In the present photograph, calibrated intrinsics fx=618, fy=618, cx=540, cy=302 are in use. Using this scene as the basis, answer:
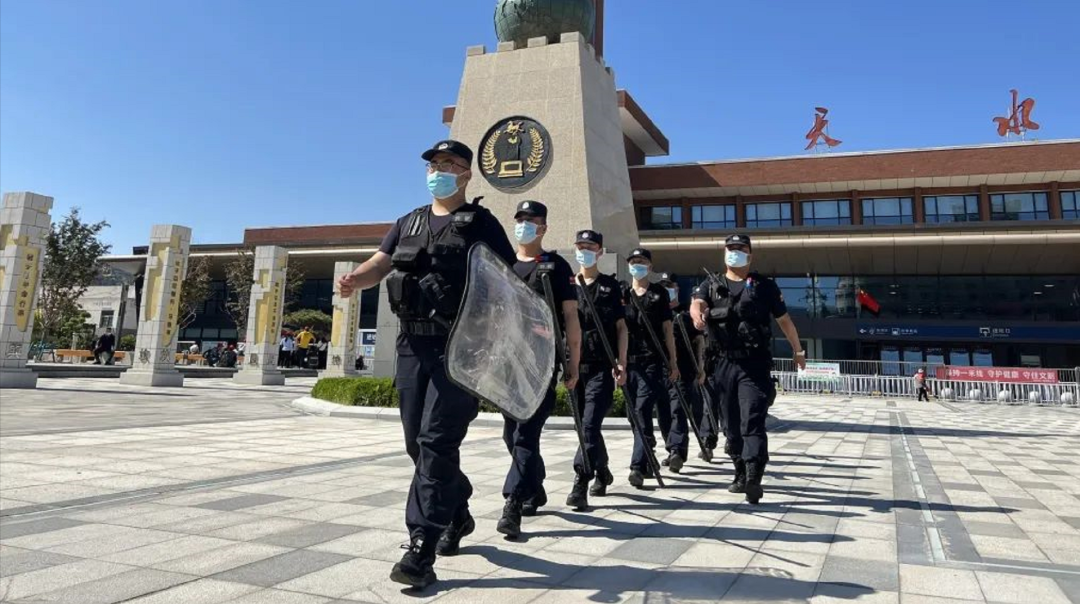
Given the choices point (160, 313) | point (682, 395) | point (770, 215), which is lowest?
point (682, 395)

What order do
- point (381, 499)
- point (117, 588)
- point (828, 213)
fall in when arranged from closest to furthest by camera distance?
point (117, 588) → point (381, 499) → point (828, 213)

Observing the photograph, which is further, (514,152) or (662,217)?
(662,217)

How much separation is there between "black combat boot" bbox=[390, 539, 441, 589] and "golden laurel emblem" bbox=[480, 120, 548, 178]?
35.0 ft

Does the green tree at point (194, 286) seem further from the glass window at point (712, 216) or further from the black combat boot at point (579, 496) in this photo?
the black combat boot at point (579, 496)

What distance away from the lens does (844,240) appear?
30.0 meters

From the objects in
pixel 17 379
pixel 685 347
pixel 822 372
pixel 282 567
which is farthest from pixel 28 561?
pixel 822 372

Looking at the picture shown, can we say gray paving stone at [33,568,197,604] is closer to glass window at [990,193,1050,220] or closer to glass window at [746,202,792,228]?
glass window at [746,202,792,228]

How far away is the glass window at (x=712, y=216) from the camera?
36500 millimetres

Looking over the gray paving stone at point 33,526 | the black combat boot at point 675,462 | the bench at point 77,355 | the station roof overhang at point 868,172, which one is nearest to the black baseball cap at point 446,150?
the gray paving stone at point 33,526

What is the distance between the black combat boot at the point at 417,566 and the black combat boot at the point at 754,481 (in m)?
2.77

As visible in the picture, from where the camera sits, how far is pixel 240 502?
424cm

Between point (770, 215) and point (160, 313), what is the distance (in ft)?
101

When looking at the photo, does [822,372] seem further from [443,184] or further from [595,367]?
[443,184]

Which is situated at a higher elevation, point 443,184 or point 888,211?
point 888,211
